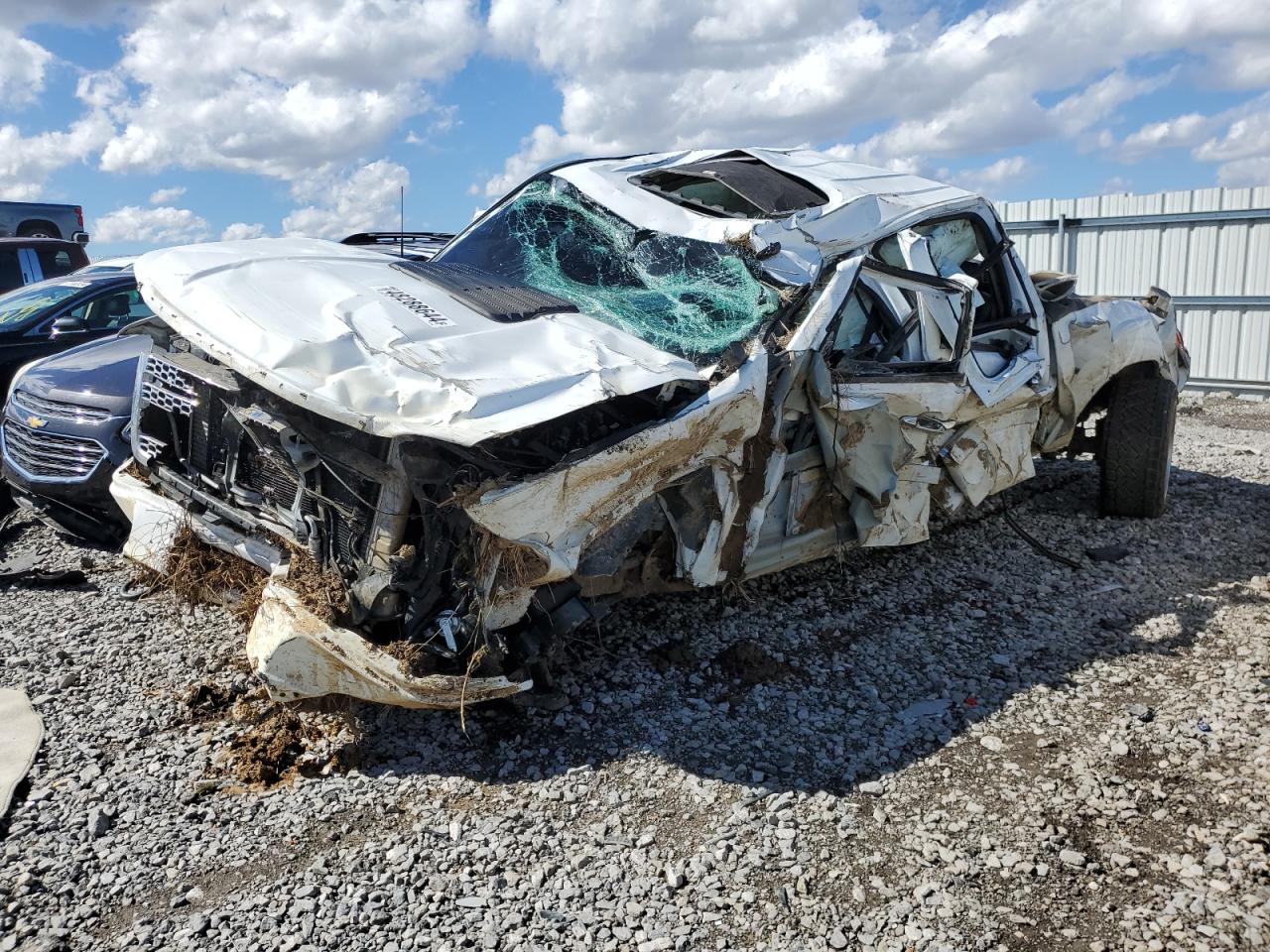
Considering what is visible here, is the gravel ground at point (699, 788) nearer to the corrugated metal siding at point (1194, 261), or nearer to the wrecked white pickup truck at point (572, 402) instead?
the wrecked white pickup truck at point (572, 402)

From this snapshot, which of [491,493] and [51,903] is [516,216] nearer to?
[491,493]

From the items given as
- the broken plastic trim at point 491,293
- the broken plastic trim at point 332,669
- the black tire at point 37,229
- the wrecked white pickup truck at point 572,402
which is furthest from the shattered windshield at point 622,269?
the black tire at point 37,229

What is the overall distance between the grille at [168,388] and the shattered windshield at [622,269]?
1.42m

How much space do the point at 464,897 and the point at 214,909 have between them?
68cm

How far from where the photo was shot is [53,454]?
5.05m

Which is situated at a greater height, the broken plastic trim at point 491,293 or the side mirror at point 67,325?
the broken plastic trim at point 491,293

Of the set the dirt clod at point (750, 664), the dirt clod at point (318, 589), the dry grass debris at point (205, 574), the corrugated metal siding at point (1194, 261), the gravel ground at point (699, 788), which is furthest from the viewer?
the corrugated metal siding at point (1194, 261)

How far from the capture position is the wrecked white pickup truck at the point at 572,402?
3.13 meters

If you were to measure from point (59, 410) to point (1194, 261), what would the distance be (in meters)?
13.0

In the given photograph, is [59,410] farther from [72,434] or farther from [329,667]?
[329,667]

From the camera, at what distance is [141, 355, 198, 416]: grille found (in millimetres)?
4094

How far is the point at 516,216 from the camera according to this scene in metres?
5.04

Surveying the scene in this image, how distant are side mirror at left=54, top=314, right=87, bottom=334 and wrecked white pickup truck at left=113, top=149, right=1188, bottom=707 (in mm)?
3174

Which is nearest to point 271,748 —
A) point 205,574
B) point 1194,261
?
point 205,574
